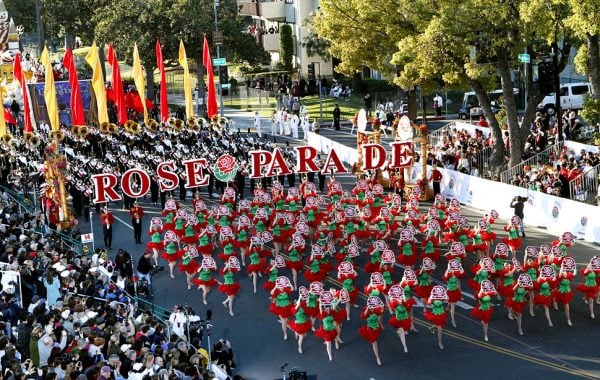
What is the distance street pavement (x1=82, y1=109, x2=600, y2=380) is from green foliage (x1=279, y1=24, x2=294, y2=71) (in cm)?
3682

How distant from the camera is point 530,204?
3172 centimetres

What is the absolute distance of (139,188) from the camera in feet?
102

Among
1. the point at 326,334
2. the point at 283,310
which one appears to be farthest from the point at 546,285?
the point at 283,310

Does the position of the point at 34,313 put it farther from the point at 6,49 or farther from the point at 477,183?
the point at 6,49

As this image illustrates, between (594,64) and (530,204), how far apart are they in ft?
20.0

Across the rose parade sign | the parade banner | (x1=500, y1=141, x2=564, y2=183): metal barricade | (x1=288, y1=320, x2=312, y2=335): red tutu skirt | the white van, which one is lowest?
(x1=288, y1=320, x2=312, y2=335): red tutu skirt

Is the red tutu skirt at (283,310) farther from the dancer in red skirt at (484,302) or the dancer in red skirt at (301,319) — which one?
the dancer in red skirt at (484,302)

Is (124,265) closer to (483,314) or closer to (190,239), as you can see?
(190,239)

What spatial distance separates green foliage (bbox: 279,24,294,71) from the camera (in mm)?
61156

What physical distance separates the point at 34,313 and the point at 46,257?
4239mm

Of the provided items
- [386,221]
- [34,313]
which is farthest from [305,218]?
[34,313]

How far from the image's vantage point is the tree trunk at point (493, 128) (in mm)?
37031

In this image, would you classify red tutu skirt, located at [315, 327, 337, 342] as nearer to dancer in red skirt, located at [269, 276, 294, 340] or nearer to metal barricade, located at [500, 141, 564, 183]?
dancer in red skirt, located at [269, 276, 294, 340]

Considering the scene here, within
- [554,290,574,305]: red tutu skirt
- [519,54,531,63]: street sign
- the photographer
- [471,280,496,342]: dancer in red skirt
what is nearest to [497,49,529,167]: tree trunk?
[519,54,531,63]: street sign
